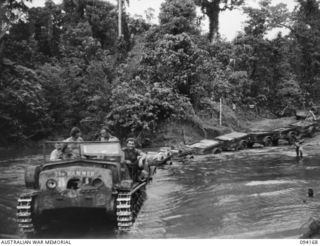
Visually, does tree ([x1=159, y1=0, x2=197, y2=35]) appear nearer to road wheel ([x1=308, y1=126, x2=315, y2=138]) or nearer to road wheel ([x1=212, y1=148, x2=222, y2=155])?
road wheel ([x1=212, y1=148, x2=222, y2=155])

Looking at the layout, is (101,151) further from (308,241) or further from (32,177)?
(308,241)

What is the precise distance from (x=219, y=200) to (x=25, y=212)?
235 inches

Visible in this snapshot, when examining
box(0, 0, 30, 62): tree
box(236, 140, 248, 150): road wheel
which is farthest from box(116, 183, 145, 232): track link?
box(0, 0, 30, 62): tree

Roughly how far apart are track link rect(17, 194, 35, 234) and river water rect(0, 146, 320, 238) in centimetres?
36

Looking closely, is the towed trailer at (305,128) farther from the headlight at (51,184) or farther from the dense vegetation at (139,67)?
the headlight at (51,184)

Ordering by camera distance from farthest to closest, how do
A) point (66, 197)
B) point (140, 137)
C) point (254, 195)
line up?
1. point (140, 137)
2. point (254, 195)
3. point (66, 197)

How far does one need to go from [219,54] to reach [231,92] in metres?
3.05

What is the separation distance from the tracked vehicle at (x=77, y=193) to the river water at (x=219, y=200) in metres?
0.52

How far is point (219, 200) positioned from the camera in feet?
48.6

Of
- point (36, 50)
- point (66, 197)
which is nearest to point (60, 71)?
point (36, 50)

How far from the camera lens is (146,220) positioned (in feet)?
42.0

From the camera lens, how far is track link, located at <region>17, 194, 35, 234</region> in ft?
36.2

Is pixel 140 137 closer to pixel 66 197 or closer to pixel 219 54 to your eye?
pixel 219 54

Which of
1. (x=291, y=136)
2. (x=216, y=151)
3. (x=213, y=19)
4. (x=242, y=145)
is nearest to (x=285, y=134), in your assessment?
(x=291, y=136)
